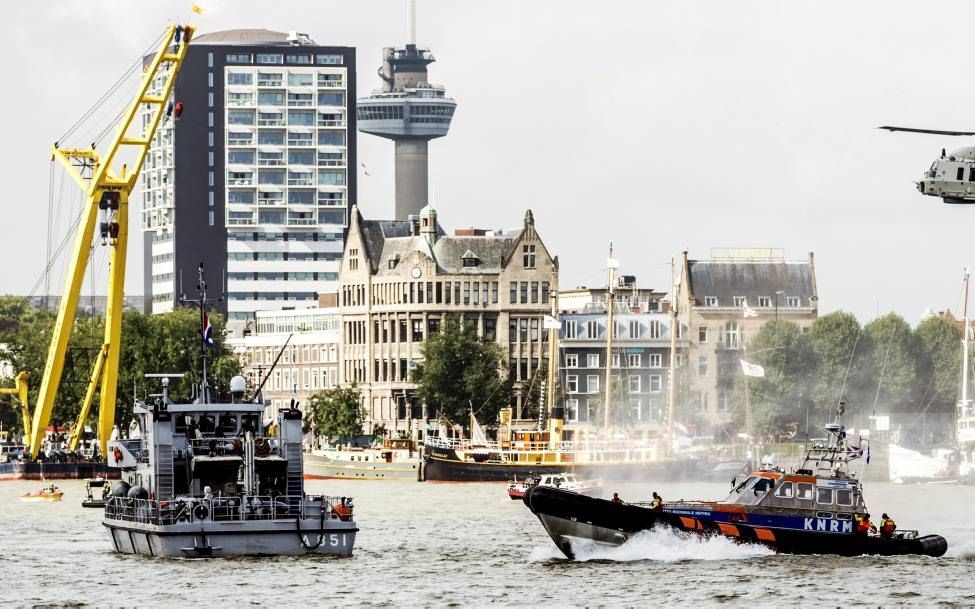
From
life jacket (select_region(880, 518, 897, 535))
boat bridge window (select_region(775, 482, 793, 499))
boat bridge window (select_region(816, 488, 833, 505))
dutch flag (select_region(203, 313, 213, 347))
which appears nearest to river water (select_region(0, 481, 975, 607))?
life jacket (select_region(880, 518, 897, 535))

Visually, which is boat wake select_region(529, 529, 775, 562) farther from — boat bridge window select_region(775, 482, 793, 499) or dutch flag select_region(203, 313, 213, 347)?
dutch flag select_region(203, 313, 213, 347)

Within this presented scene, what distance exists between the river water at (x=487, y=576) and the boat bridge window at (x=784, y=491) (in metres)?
2.03

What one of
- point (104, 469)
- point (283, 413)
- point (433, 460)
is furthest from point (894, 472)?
point (283, 413)

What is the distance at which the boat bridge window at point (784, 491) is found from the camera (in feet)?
270

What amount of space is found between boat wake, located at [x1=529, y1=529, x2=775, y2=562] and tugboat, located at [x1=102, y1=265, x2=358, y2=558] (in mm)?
8530

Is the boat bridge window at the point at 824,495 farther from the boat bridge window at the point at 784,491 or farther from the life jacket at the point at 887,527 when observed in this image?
the life jacket at the point at 887,527

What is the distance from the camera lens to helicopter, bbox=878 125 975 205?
100438 millimetres

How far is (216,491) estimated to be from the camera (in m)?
85.5

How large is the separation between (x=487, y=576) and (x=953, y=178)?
3020 centimetres

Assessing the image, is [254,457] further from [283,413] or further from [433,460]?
[433,460]

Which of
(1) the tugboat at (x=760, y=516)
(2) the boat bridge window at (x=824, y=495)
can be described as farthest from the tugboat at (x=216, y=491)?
(2) the boat bridge window at (x=824, y=495)

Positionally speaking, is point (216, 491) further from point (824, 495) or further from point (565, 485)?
point (565, 485)

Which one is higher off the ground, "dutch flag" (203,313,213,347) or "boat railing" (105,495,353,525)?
"dutch flag" (203,313,213,347)

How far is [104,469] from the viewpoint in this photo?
181 m
